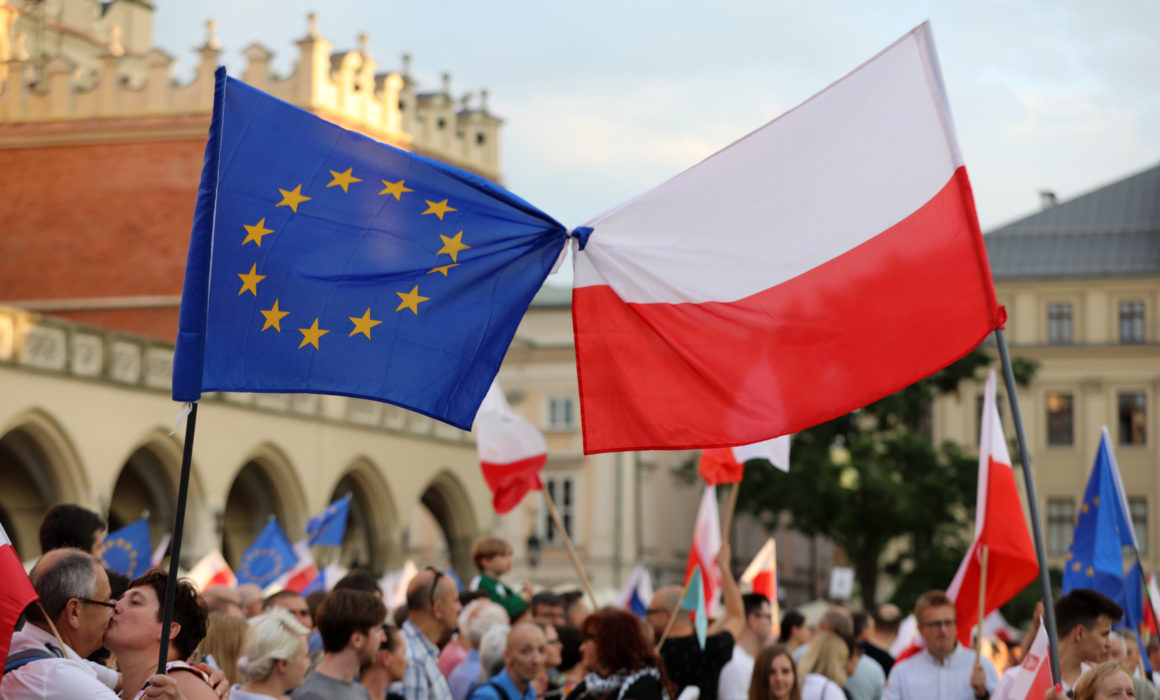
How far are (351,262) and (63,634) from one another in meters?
1.61

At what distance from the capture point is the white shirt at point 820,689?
8.69 meters

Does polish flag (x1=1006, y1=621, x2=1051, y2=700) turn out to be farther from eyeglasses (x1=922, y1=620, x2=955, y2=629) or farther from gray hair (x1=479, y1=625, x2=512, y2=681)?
gray hair (x1=479, y1=625, x2=512, y2=681)

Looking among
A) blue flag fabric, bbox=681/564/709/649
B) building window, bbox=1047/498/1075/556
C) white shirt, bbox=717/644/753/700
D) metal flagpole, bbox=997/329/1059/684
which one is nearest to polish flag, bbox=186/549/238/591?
blue flag fabric, bbox=681/564/709/649

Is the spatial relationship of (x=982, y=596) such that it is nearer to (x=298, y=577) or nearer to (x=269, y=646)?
(x=269, y=646)

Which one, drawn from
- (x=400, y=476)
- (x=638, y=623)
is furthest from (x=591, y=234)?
(x=400, y=476)

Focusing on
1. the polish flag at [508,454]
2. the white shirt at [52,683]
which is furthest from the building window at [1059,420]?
the white shirt at [52,683]

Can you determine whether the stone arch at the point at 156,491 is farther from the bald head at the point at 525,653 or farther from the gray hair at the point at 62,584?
the gray hair at the point at 62,584

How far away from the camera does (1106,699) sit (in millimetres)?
5871

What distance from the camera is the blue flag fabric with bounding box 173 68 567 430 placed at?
6.04m

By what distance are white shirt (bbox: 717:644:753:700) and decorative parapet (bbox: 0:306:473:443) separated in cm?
A: 1720

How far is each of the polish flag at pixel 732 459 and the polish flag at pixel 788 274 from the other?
4310 mm

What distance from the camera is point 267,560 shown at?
55.4 ft

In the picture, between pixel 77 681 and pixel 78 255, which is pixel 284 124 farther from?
pixel 78 255

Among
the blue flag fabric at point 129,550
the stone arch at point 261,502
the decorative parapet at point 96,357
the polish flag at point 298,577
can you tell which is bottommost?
the polish flag at point 298,577
